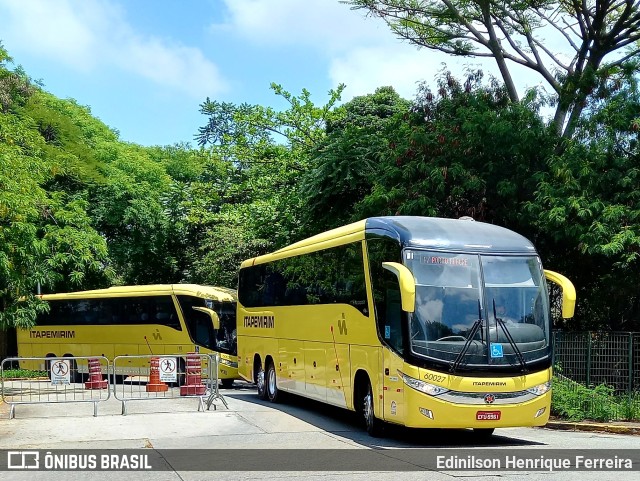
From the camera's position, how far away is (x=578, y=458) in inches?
476

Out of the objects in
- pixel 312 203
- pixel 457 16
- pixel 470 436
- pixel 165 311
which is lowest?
pixel 470 436

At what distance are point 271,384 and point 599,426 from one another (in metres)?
8.57

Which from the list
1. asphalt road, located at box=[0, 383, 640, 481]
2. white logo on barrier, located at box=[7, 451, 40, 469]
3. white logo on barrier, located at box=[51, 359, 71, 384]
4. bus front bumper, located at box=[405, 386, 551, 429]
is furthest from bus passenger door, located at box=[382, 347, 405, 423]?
white logo on barrier, located at box=[51, 359, 71, 384]

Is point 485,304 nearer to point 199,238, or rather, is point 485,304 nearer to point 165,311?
point 165,311

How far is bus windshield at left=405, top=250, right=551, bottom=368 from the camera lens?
43.9ft

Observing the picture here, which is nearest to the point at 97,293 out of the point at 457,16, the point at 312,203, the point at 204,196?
the point at 204,196

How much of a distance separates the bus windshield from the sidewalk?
3560 mm

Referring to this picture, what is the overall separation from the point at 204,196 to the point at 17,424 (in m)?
23.6

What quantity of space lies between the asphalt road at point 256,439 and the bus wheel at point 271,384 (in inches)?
50.6

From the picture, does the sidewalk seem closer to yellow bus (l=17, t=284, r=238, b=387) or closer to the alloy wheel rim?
the alloy wheel rim

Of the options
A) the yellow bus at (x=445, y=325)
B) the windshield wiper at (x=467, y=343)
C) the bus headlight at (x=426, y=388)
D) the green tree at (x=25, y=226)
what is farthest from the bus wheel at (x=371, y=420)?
the green tree at (x=25, y=226)

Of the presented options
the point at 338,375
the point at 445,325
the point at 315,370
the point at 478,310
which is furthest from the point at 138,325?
the point at 478,310

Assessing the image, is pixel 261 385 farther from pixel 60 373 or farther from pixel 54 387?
pixel 60 373

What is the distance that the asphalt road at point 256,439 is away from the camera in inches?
431
